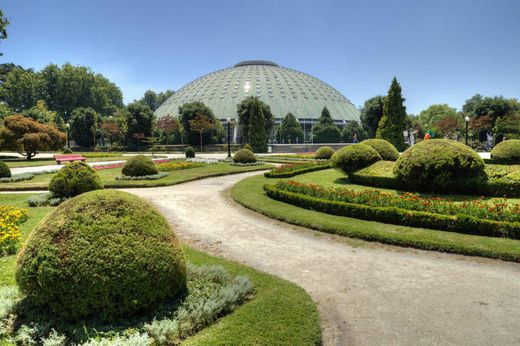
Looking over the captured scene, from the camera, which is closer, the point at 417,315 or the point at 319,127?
the point at 417,315

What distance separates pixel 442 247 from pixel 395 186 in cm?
757

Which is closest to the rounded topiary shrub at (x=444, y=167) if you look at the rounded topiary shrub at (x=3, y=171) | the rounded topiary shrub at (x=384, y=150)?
the rounded topiary shrub at (x=384, y=150)

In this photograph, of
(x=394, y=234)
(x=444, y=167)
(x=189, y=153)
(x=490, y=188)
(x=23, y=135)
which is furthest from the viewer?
(x=189, y=153)

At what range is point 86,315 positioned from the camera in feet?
14.7

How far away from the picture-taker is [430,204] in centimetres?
1098

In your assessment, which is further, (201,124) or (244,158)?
(201,124)

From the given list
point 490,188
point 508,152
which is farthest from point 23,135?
point 508,152

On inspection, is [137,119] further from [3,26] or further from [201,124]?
[3,26]

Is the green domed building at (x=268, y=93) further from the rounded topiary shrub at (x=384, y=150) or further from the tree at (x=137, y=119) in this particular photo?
the rounded topiary shrub at (x=384, y=150)

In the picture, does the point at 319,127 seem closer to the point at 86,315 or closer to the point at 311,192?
the point at 311,192

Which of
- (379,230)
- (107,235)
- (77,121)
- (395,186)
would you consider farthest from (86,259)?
(77,121)

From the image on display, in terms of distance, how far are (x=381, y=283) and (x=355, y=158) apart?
12268mm

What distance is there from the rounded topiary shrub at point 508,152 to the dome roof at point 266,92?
72694mm

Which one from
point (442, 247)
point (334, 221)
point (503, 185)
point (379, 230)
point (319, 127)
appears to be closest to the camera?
point (442, 247)
